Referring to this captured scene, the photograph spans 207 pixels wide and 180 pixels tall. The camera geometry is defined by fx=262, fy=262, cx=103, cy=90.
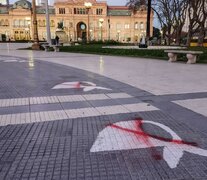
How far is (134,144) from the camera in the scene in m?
3.80

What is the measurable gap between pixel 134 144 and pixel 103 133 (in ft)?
2.03

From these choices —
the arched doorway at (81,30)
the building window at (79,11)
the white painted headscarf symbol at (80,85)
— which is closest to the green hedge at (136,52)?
the white painted headscarf symbol at (80,85)

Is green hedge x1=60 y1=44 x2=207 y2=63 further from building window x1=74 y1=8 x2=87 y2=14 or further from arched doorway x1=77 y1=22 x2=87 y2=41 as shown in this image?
arched doorway x1=77 y1=22 x2=87 y2=41

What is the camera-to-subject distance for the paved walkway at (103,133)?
3137mm

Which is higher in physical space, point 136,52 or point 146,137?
point 136,52

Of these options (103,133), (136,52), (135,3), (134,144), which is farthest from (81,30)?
(134,144)

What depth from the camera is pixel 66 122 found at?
4.74 meters

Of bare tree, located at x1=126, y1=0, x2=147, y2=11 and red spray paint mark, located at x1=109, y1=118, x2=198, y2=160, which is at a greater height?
bare tree, located at x1=126, y1=0, x2=147, y2=11

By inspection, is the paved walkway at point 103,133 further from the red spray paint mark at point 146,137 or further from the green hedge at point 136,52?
the green hedge at point 136,52

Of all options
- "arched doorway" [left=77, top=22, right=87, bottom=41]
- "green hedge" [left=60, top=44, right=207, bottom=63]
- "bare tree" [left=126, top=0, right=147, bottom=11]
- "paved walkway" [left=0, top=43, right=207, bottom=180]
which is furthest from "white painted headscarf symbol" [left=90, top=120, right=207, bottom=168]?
"arched doorway" [left=77, top=22, right=87, bottom=41]

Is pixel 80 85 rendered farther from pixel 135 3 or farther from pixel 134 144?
pixel 135 3

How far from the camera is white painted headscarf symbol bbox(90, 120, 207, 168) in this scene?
3475mm

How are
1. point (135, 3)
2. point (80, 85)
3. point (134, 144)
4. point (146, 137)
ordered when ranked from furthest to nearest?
point (135, 3)
point (80, 85)
point (146, 137)
point (134, 144)

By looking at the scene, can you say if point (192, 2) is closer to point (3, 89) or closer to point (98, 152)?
point (3, 89)
